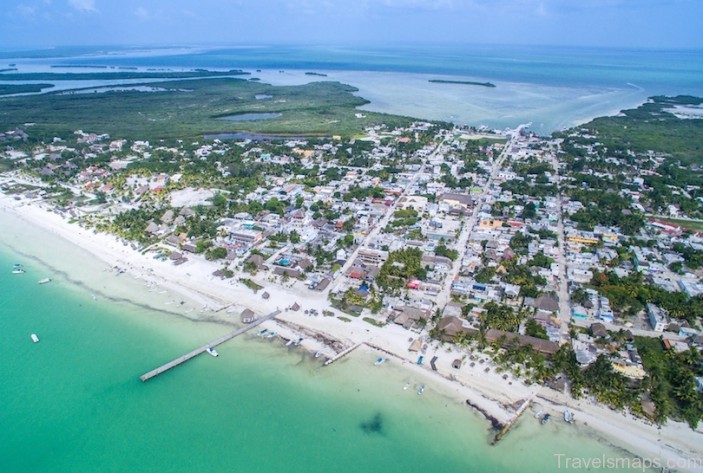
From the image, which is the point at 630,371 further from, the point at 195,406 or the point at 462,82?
the point at 462,82

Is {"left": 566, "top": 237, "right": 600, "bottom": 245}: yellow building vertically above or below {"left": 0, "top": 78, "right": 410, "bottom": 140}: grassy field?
below

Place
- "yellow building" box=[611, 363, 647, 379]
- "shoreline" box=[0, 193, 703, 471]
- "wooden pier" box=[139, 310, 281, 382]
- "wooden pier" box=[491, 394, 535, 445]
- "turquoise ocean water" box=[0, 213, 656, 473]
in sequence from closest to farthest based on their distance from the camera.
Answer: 1. "shoreline" box=[0, 193, 703, 471]
2. "turquoise ocean water" box=[0, 213, 656, 473]
3. "wooden pier" box=[491, 394, 535, 445]
4. "yellow building" box=[611, 363, 647, 379]
5. "wooden pier" box=[139, 310, 281, 382]

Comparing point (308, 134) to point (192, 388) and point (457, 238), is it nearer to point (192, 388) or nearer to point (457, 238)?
point (457, 238)

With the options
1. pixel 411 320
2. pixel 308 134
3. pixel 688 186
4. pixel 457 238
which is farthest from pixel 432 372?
pixel 308 134

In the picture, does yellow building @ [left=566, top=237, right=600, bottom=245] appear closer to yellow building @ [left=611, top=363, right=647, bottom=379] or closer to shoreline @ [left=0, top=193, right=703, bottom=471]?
yellow building @ [left=611, top=363, right=647, bottom=379]

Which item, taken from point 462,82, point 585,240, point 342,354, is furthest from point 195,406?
point 462,82

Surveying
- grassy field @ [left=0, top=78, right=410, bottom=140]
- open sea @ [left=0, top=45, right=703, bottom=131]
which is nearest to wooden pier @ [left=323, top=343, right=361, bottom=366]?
grassy field @ [left=0, top=78, right=410, bottom=140]
